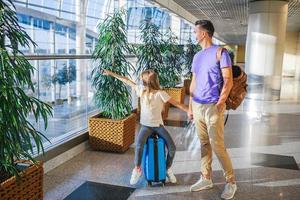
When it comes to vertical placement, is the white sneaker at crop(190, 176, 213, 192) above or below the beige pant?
below

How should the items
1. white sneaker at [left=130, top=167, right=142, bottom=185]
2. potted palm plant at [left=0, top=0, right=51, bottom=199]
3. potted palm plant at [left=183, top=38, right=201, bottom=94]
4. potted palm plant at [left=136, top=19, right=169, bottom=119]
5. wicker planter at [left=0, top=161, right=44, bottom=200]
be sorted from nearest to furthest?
potted palm plant at [left=0, top=0, right=51, bottom=199], wicker planter at [left=0, top=161, right=44, bottom=200], white sneaker at [left=130, top=167, right=142, bottom=185], potted palm plant at [left=136, top=19, right=169, bottom=119], potted palm plant at [left=183, top=38, right=201, bottom=94]

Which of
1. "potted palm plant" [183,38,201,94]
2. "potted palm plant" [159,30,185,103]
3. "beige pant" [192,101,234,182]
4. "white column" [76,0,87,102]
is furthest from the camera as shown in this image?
"potted palm plant" [183,38,201,94]

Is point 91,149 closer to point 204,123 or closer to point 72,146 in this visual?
point 72,146

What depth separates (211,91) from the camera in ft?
9.55

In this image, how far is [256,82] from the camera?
9.82 m

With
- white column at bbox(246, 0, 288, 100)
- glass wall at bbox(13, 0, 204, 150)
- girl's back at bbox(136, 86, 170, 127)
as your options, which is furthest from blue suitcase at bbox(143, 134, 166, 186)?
white column at bbox(246, 0, 288, 100)

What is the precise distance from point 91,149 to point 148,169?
4.74 feet

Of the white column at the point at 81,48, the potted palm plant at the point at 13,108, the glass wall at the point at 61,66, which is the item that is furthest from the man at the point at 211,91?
the white column at the point at 81,48

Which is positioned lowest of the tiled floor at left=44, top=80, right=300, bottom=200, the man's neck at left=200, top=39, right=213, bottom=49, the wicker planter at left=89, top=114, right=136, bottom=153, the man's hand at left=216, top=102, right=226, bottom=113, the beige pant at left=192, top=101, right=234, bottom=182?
the tiled floor at left=44, top=80, right=300, bottom=200

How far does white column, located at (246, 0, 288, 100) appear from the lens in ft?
31.4

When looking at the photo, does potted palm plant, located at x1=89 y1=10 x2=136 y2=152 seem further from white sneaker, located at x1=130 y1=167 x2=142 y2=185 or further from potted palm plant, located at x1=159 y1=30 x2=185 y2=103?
potted palm plant, located at x1=159 y1=30 x2=185 y2=103

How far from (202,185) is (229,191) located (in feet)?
0.92

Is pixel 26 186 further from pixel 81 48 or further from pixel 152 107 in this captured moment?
pixel 81 48

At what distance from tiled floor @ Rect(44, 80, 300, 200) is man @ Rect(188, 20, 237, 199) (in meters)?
0.43
